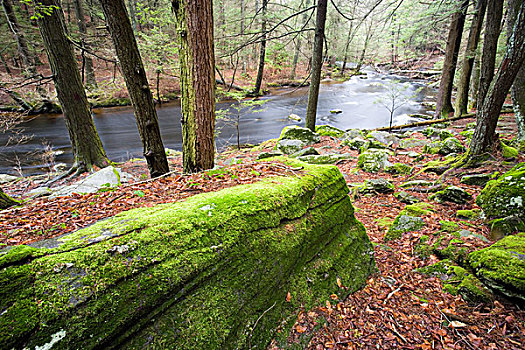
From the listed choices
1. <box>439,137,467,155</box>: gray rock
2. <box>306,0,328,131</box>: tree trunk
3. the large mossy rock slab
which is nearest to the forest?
the large mossy rock slab

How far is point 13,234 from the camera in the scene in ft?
6.50

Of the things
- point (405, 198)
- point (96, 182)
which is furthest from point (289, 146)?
point (96, 182)

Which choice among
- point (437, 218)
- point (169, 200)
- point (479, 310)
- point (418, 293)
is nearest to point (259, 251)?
point (169, 200)

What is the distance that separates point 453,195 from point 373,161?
2.49 meters

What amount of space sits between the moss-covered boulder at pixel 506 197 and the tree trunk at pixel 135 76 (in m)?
5.99

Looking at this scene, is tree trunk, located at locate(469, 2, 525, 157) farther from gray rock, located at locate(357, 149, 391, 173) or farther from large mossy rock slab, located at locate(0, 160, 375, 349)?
large mossy rock slab, located at locate(0, 160, 375, 349)

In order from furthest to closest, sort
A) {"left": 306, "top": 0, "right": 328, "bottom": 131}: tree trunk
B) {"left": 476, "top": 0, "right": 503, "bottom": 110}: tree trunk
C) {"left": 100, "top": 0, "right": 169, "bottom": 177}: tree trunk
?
{"left": 306, "top": 0, "right": 328, "bottom": 131}: tree trunk
{"left": 476, "top": 0, "right": 503, "bottom": 110}: tree trunk
{"left": 100, "top": 0, "right": 169, "bottom": 177}: tree trunk

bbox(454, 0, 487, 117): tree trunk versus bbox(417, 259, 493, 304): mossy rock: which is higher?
bbox(454, 0, 487, 117): tree trunk

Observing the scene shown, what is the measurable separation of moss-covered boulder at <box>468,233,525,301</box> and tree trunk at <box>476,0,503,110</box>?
3.57 m

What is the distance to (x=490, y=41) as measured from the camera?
532 cm

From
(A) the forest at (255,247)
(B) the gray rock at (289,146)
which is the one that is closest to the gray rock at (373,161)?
(A) the forest at (255,247)

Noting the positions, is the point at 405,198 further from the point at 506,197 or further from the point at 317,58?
the point at 317,58

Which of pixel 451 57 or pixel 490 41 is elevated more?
pixel 451 57

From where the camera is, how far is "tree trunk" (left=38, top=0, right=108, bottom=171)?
5770 millimetres
